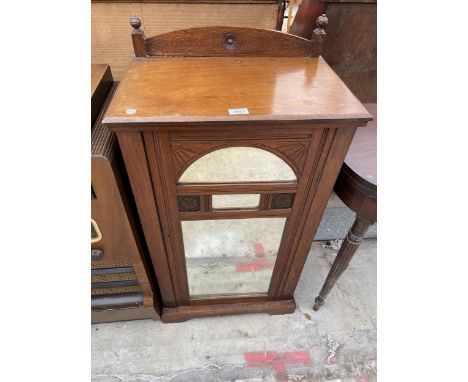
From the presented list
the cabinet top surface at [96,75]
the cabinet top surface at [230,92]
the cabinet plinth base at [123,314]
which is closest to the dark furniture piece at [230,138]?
the cabinet top surface at [230,92]

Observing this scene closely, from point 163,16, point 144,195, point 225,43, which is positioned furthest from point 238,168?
point 163,16

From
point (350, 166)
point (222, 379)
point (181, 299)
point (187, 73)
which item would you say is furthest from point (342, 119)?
point (222, 379)

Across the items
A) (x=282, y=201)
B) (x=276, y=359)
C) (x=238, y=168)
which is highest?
(x=238, y=168)

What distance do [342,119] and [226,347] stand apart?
959mm

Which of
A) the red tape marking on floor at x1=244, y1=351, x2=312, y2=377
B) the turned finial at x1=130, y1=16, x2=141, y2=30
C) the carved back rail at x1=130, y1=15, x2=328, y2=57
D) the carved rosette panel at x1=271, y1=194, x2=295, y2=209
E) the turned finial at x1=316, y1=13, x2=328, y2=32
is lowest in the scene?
the red tape marking on floor at x1=244, y1=351, x2=312, y2=377

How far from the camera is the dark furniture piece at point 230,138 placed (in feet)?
2.03

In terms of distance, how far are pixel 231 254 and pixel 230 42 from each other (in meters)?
0.65

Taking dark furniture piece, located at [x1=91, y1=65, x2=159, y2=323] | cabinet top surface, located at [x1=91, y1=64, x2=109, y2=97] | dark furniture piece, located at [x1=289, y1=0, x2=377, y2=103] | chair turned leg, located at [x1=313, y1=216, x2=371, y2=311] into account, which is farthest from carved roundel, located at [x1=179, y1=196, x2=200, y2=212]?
dark furniture piece, located at [x1=289, y1=0, x2=377, y2=103]

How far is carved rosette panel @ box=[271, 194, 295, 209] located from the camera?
0.80m

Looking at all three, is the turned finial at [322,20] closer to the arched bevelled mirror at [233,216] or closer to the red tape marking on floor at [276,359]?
the arched bevelled mirror at [233,216]

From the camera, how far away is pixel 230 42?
793mm

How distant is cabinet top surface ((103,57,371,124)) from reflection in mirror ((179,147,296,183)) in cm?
11

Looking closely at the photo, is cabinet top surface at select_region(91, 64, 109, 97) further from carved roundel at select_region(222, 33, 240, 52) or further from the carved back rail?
carved roundel at select_region(222, 33, 240, 52)

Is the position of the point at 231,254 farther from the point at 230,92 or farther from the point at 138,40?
the point at 138,40
